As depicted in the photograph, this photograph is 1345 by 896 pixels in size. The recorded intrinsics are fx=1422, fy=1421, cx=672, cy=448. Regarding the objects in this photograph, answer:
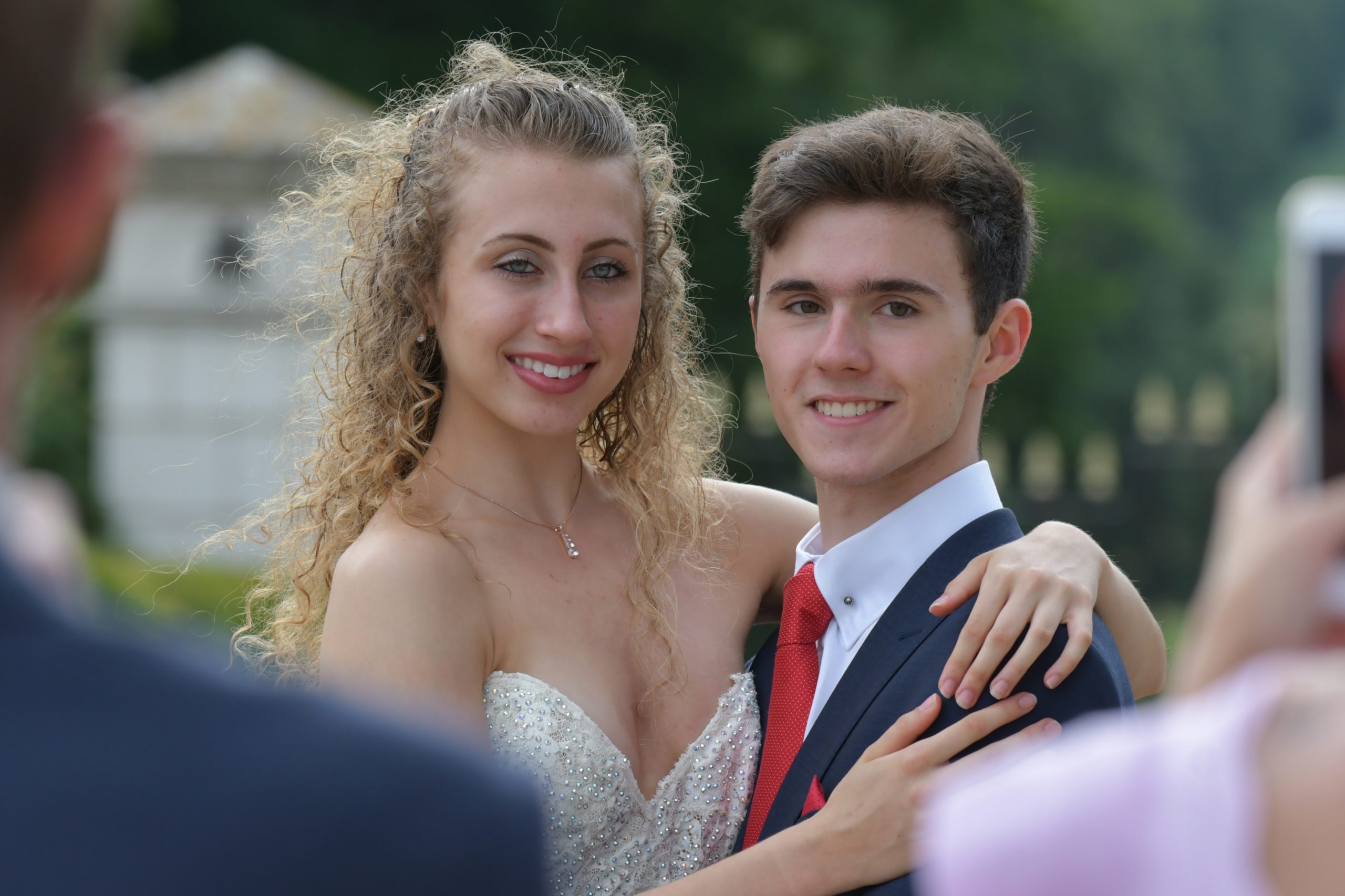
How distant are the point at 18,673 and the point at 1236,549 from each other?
0.80 meters

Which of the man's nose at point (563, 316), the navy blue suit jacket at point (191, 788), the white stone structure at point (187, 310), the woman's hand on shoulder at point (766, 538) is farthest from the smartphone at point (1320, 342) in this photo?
the white stone structure at point (187, 310)

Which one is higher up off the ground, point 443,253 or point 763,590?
point 443,253

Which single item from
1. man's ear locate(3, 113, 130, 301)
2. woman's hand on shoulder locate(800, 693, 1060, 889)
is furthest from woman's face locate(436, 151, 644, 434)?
man's ear locate(3, 113, 130, 301)

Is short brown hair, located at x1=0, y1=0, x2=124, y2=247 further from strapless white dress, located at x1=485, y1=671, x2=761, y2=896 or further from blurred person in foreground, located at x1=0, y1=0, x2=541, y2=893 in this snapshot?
strapless white dress, located at x1=485, y1=671, x2=761, y2=896

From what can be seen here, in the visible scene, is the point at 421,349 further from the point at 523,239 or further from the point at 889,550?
the point at 889,550

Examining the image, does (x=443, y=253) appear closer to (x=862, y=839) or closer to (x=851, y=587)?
(x=851, y=587)

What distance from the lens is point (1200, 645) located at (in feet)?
3.17

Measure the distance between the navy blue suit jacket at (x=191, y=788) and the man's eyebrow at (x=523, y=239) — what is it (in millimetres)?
2181

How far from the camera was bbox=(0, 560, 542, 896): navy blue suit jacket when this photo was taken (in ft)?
2.96

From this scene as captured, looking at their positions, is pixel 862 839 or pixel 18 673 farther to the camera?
pixel 862 839

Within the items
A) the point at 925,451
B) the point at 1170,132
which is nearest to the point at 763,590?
the point at 925,451

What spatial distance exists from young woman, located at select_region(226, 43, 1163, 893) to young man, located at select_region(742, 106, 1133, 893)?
0.69 feet

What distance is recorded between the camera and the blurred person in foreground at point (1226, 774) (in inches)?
33.8

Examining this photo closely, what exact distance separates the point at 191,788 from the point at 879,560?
6.75ft
